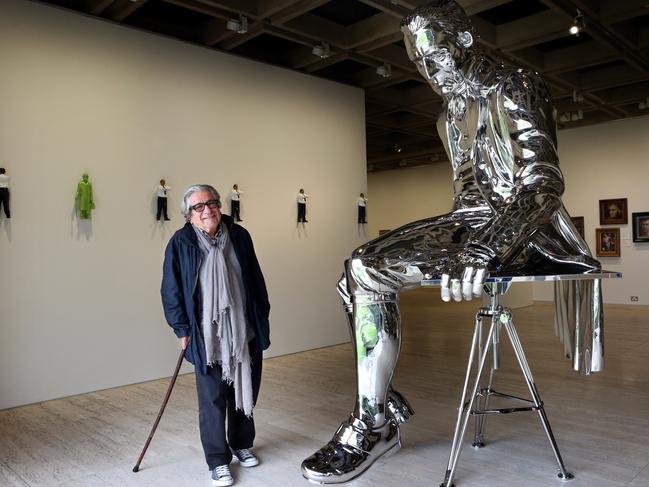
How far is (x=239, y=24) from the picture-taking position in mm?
5230

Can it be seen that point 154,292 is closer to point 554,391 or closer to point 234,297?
point 234,297

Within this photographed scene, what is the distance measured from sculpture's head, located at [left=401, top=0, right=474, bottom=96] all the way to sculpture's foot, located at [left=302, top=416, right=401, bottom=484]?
60.0 inches

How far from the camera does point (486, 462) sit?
287cm

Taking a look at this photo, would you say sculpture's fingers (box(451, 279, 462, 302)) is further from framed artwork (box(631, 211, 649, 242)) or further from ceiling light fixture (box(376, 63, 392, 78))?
framed artwork (box(631, 211, 649, 242))

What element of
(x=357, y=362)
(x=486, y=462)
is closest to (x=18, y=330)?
(x=357, y=362)

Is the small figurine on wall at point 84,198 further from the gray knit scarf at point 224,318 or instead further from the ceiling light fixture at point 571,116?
the ceiling light fixture at point 571,116

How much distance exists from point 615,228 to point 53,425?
9262mm

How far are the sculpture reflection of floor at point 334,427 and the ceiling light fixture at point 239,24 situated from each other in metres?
3.15

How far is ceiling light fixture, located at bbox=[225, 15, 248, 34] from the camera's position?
5203 millimetres

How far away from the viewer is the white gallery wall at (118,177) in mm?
4555

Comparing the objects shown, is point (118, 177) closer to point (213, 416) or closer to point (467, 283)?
point (213, 416)

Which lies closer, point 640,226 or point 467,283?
point 467,283

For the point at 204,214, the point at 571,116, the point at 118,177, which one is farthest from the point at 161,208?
the point at 571,116

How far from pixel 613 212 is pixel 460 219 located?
8557mm
